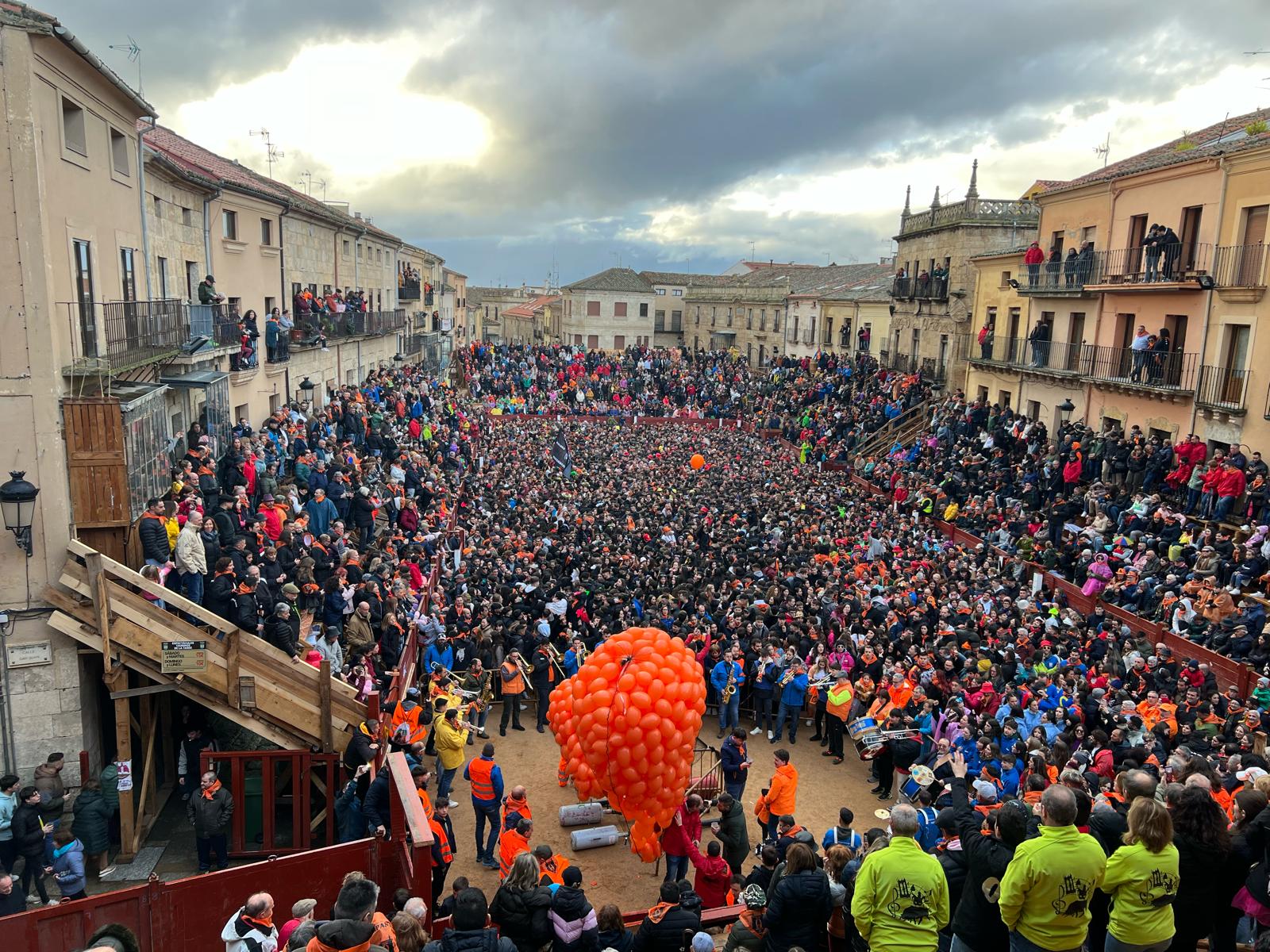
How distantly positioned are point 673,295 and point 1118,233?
49.9m

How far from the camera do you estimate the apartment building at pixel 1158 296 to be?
19500 millimetres

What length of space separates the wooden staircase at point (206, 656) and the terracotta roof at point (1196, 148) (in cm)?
2163

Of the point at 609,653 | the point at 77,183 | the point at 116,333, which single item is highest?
the point at 77,183

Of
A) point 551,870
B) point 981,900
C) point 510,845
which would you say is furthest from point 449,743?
point 981,900

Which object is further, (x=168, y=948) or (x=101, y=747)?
(x=101, y=747)

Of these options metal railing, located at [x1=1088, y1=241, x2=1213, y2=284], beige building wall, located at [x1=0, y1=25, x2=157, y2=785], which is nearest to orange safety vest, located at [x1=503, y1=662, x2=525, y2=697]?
beige building wall, located at [x1=0, y1=25, x2=157, y2=785]

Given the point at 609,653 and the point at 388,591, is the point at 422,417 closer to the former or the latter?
the point at 388,591

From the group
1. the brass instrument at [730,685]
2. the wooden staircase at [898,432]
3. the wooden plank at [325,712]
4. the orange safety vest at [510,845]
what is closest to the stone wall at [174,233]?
the wooden plank at [325,712]

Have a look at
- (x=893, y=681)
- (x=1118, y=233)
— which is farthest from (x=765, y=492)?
(x=893, y=681)

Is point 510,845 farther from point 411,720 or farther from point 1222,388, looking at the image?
point 1222,388

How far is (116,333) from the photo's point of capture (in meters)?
13.3

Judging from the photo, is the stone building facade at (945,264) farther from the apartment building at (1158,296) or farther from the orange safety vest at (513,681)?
the orange safety vest at (513,681)

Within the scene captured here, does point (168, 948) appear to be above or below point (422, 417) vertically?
below

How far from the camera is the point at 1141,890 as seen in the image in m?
5.12
